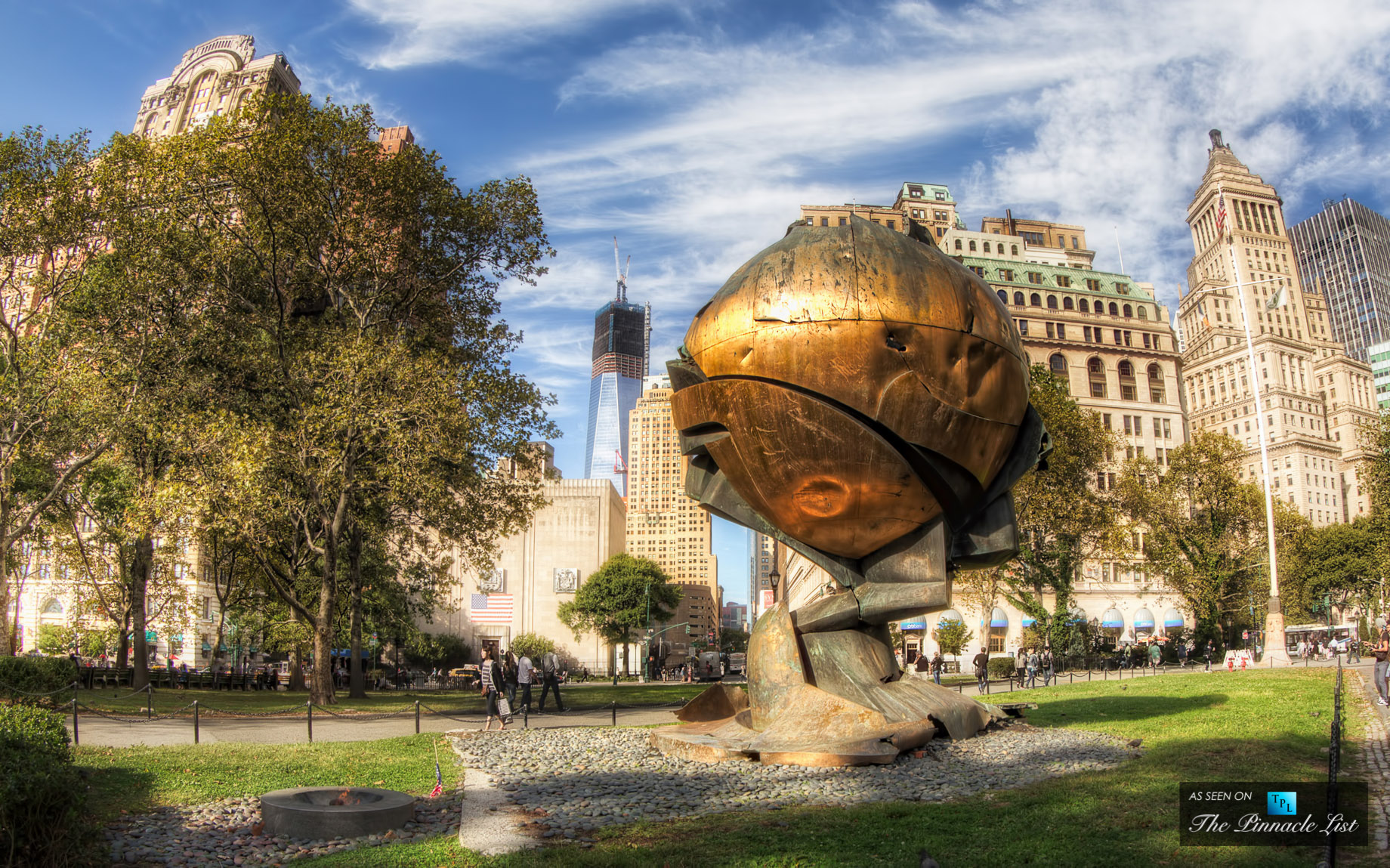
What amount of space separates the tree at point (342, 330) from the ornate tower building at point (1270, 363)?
91.9 meters

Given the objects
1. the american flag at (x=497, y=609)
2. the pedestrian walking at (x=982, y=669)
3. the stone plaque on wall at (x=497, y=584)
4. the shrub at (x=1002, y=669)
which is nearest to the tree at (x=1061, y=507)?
the shrub at (x=1002, y=669)

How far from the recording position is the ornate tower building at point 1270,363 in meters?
105

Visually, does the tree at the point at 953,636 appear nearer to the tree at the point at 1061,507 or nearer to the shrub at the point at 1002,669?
the shrub at the point at 1002,669

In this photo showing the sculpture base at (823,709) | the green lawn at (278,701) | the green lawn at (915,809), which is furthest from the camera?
the green lawn at (278,701)

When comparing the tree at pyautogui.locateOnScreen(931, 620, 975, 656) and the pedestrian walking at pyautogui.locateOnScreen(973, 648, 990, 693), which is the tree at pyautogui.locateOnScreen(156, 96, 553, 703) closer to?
the pedestrian walking at pyautogui.locateOnScreen(973, 648, 990, 693)

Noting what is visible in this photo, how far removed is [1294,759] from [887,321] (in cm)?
643

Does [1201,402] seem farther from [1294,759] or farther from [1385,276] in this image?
[1294,759]

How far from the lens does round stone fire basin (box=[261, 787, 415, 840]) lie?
769 cm

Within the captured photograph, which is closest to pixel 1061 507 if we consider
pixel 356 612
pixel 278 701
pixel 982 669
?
pixel 982 669

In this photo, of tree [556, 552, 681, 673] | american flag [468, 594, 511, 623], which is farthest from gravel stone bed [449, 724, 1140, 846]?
tree [556, 552, 681, 673]

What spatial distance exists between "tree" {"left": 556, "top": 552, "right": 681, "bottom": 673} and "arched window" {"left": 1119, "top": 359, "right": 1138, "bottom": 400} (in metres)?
41.9

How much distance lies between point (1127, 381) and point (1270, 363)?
53.9 meters

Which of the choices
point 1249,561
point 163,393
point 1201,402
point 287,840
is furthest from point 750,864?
point 1201,402

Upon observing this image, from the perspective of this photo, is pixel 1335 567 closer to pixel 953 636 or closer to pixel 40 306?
pixel 953 636
